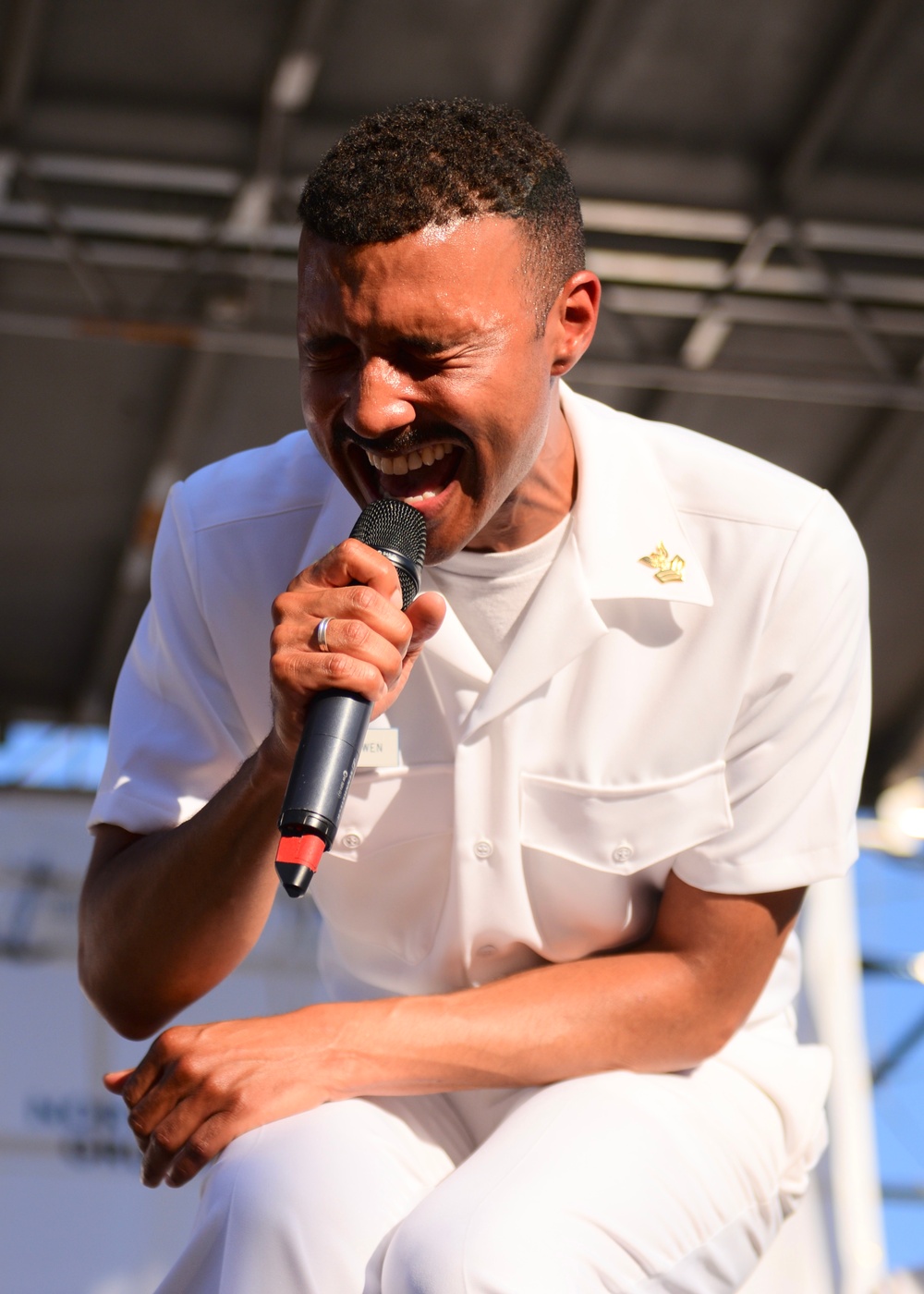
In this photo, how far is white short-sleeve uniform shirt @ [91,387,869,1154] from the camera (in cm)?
154

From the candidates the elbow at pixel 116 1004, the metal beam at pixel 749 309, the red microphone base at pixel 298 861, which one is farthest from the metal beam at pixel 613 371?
the red microphone base at pixel 298 861

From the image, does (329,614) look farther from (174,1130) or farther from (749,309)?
(749,309)

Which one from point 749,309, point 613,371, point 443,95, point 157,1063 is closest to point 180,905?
point 157,1063

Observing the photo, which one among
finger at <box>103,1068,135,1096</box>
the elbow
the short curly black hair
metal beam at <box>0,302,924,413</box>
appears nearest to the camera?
the short curly black hair

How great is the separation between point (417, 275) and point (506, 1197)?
835 millimetres

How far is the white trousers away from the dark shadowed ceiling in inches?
154

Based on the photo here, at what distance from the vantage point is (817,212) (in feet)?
17.4

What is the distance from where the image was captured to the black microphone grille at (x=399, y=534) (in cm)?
119

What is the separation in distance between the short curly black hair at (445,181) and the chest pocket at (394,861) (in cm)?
53

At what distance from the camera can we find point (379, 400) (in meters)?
1.27

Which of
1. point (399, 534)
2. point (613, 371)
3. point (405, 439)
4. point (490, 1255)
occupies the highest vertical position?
point (613, 371)

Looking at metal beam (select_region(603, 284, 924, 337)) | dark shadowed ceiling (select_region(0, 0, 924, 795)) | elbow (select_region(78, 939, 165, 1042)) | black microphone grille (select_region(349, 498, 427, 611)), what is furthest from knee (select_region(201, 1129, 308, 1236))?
metal beam (select_region(603, 284, 924, 337))

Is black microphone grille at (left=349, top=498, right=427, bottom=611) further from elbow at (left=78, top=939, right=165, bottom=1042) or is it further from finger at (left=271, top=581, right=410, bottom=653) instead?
elbow at (left=78, top=939, right=165, bottom=1042)

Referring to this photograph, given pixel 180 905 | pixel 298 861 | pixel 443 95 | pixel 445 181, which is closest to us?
pixel 298 861
